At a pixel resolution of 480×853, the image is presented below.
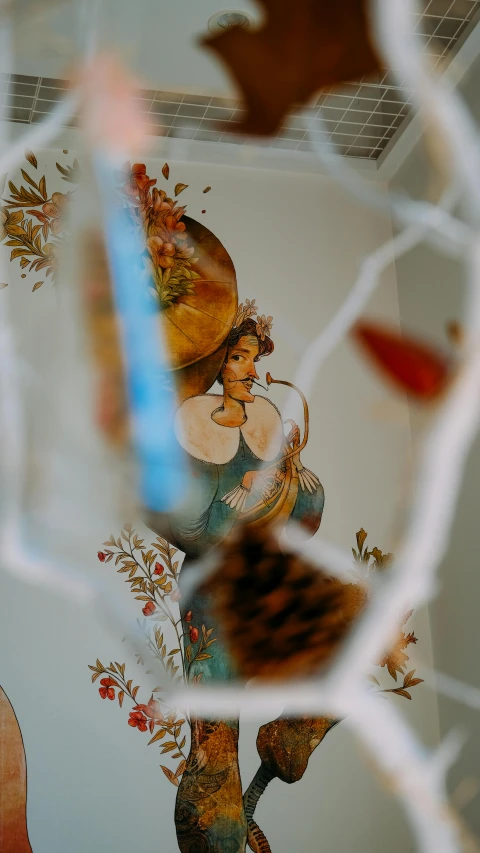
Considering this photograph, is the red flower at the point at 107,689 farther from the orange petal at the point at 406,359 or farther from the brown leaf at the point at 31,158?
the brown leaf at the point at 31,158

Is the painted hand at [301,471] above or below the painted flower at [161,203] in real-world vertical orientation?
below

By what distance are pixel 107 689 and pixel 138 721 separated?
11cm

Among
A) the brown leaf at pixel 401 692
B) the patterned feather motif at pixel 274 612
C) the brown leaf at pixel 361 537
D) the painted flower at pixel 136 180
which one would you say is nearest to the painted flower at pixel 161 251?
the painted flower at pixel 136 180

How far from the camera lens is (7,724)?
221cm

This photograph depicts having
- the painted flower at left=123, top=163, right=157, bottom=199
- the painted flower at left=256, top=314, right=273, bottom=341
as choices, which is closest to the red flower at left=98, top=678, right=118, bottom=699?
the painted flower at left=256, top=314, right=273, bottom=341

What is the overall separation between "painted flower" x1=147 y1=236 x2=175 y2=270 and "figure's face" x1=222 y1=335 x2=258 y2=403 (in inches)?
12.4

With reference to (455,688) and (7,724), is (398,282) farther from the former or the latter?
(7,724)

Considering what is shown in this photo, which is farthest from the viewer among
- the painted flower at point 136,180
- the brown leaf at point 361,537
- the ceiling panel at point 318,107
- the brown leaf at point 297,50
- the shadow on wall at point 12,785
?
the painted flower at point 136,180

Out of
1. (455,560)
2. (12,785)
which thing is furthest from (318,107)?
(12,785)

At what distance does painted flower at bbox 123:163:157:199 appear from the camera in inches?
104

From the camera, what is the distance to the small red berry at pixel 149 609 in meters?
2.37

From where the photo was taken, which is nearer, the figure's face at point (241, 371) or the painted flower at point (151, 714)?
the painted flower at point (151, 714)

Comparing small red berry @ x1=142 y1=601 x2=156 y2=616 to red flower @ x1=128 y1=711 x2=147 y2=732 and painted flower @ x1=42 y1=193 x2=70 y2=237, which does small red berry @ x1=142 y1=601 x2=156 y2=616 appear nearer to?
red flower @ x1=128 y1=711 x2=147 y2=732

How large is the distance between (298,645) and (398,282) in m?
1.17
